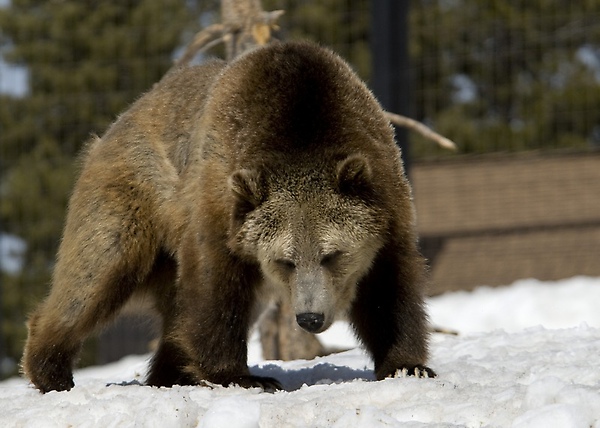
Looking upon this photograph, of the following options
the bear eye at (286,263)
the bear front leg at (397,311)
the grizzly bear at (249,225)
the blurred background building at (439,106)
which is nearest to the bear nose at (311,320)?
the grizzly bear at (249,225)

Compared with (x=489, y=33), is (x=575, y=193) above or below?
below

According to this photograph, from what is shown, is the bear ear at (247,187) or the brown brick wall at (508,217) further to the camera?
the brown brick wall at (508,217)

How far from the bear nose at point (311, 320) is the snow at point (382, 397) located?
0.24 meters

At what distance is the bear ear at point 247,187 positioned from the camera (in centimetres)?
405

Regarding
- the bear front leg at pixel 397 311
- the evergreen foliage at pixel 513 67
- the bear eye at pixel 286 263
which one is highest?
the evergreen foliage at pixel 513 67

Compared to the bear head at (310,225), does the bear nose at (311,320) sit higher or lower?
lower

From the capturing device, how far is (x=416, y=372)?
13.7ft

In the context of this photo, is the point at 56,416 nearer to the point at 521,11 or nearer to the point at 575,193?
the point at 575,193

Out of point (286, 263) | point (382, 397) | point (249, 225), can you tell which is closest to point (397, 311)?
point (286, 263)

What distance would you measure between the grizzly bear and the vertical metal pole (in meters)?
4.04

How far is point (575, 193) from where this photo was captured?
1048 centimetres

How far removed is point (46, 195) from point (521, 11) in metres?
6.40

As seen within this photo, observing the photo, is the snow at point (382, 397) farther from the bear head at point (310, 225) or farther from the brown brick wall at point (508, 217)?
the brown brick wall at point (508, 217)

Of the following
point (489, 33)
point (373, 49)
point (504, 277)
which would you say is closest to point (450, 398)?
point (373, 49)
